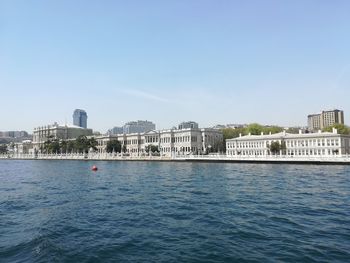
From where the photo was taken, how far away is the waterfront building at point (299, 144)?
8819cm

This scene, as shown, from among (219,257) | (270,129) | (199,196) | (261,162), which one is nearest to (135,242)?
(219,257)

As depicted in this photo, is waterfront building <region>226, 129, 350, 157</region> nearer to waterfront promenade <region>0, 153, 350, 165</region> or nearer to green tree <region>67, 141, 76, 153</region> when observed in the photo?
waterfront promenade <region>0, 153, 350, 165</region>

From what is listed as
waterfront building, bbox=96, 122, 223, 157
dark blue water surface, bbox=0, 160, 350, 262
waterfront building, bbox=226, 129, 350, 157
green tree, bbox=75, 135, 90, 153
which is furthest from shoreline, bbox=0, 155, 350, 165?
dark blue water surface, bbox=0, 160, 350, 262

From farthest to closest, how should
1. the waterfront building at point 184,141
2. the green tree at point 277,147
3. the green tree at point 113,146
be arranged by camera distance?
the green tree at point 113,146, the waterfront building at point 184,141, the green tree at point 277,147

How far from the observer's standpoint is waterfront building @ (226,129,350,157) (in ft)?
289

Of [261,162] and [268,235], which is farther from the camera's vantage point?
[261,162]

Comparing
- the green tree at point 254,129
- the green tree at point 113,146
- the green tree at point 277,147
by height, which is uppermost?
the green tree at point 254,129

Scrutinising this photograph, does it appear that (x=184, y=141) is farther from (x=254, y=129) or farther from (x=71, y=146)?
(x=71, y=146)

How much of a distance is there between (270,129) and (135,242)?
126 m

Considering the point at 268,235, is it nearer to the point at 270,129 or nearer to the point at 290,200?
the point at 290,200

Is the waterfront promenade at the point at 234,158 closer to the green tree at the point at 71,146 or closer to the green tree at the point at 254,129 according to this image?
the green tree at the point at 71,146

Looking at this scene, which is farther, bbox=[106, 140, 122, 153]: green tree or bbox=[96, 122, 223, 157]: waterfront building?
bbox=[106, 140, 122, 153]: green tree

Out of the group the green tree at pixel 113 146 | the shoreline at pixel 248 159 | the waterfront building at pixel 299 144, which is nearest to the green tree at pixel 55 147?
the green tree at pixel 113 146

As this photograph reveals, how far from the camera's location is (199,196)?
29.0m
